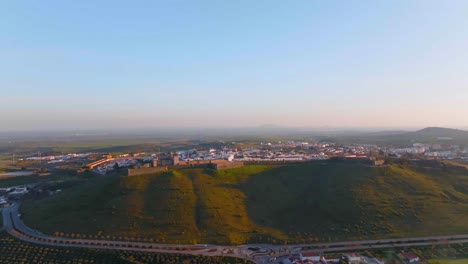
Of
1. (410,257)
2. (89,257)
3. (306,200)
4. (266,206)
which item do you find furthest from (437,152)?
(89,257)

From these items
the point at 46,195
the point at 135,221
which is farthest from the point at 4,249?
the point at 46,195

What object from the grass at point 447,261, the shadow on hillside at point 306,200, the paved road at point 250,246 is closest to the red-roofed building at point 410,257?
the grass at point 447,261

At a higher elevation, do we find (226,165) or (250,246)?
(226,165)

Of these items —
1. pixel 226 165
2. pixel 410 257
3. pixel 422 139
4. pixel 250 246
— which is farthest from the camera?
pixel 422 139

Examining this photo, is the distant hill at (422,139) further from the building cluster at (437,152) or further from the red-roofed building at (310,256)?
the red-roofed building at (310,256)

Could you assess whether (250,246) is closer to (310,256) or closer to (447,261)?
(310,256)

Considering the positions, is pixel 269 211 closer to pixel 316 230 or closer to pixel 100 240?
pixel 316 230

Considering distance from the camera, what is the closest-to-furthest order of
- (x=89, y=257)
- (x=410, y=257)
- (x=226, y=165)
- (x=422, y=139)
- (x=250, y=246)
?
1. (x=410, y=257)
2. (x=89, y=257)
3. (x=250, y=246)
4. (x=226, y=165)
5. (x=422, y=139)
